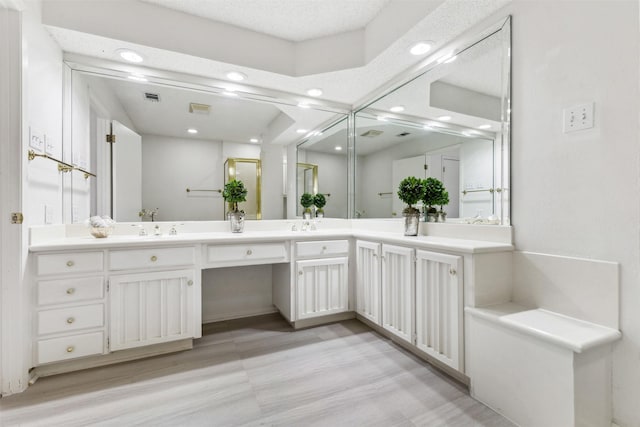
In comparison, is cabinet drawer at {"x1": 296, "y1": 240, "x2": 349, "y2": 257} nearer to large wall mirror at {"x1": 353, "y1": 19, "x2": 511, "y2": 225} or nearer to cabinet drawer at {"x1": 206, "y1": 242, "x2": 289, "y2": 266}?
cabinet drawer at {"x1": 206, "y1": 242, "x2": 289, "y2": 266}

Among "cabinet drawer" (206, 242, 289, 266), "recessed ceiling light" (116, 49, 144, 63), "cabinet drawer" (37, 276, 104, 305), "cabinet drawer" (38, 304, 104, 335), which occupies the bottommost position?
"cabinet drawer" (38, 304, 104, 335)

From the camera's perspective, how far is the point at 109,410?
4.57 ft

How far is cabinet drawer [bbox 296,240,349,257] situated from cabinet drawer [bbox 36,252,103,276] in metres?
1.33

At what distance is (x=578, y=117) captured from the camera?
1315mm

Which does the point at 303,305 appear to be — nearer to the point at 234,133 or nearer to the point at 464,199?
the point at 464,199

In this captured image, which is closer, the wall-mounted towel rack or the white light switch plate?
the white light switch plate

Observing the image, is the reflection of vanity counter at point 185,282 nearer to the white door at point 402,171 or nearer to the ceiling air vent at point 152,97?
the white door at point 402,171

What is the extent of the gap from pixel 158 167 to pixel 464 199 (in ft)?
7.79

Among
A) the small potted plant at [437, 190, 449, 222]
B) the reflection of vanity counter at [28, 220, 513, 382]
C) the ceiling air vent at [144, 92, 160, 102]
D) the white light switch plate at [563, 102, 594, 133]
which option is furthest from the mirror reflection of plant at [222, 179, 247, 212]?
the white light switch plate at [563, 102, 594, 133]

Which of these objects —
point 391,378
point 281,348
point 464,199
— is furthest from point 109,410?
point 464,199

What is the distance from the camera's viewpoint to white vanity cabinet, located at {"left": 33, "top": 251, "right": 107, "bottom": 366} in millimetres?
1612

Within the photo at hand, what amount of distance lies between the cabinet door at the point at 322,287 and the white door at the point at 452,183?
95 centimetres

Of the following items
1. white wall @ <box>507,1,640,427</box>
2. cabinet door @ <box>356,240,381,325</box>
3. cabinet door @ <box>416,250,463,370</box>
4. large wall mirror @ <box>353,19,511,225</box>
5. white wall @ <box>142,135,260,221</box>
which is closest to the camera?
white wall @ <box>507,1,640,427</box>

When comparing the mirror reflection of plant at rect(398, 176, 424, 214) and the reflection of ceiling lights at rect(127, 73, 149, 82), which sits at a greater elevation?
the reflection of ceiling lights at rect(127, 73, 149, 82)
